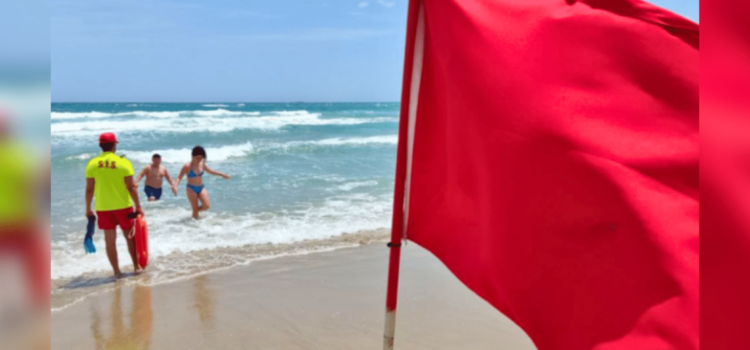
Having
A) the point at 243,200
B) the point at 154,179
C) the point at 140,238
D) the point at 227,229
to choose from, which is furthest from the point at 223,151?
the point at 140,238

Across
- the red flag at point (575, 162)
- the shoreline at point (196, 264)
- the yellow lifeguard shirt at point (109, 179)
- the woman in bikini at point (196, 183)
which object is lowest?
the shoreline at point (196, 264)

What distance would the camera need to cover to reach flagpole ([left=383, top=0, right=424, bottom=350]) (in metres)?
2.61

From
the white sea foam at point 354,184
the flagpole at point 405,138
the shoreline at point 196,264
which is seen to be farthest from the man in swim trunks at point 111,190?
the white sea foam at point 354,184

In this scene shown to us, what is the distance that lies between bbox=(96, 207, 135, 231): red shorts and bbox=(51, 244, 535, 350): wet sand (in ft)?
2.64

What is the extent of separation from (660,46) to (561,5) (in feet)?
1.25

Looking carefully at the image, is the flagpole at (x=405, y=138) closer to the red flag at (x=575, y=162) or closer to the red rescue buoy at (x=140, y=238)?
the red flag at (x=575, y=162)

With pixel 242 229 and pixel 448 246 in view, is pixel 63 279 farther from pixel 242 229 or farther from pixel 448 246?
pixel 448 246

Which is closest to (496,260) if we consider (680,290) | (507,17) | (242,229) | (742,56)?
(680,290)

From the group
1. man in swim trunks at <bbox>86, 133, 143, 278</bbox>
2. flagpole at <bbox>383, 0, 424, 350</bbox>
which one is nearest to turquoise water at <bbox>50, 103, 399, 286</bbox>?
man in swim trunks at <bbox>86, 133, 143, 278</bbox>

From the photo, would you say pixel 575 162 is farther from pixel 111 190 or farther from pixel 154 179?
pixel 154 179

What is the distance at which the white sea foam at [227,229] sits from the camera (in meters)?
8.35

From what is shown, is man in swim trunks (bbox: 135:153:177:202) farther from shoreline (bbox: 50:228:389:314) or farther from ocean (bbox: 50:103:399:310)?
shoreline (bbox: 50:228:389:314)

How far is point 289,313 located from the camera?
6125 mm

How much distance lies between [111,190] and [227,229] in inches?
113
